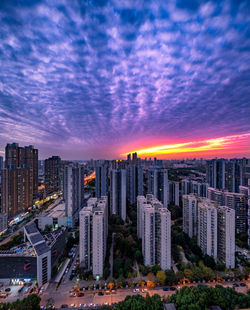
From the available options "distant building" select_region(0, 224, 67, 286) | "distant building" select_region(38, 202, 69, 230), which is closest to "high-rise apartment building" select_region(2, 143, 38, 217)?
"distant building" select_region(38, 202, 69, 230)

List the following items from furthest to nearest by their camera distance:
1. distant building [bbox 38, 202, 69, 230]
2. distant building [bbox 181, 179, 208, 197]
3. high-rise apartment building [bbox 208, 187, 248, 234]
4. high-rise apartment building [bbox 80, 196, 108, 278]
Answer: distant building [bbox 181, 179, 208, 197], distant building [bbox 38, 202, 69, 230], high-rise apartment building [bbox 208, 187, 248, 234], high-rise apartment building [bbox 80, 196, 108, 278]

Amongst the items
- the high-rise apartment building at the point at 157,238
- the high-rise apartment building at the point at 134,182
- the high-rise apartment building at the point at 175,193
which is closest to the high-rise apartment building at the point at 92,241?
Answer: the high-rise apartment building at the point at 157,238

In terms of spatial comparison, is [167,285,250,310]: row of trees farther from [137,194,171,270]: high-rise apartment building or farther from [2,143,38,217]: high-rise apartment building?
[2,143,38,217]: high-rise apartment building

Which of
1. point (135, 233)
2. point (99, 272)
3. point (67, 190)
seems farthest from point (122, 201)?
point (99, 272)

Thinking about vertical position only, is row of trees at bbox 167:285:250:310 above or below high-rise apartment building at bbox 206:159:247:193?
below

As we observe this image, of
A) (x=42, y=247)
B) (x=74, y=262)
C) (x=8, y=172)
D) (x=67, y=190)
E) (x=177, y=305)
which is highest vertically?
(x=8, y=172)

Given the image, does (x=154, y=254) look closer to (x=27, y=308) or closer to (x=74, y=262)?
(x=74, y=262)

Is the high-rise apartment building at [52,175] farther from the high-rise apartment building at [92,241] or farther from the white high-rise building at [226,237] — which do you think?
the white high-rise building at [226,237]
